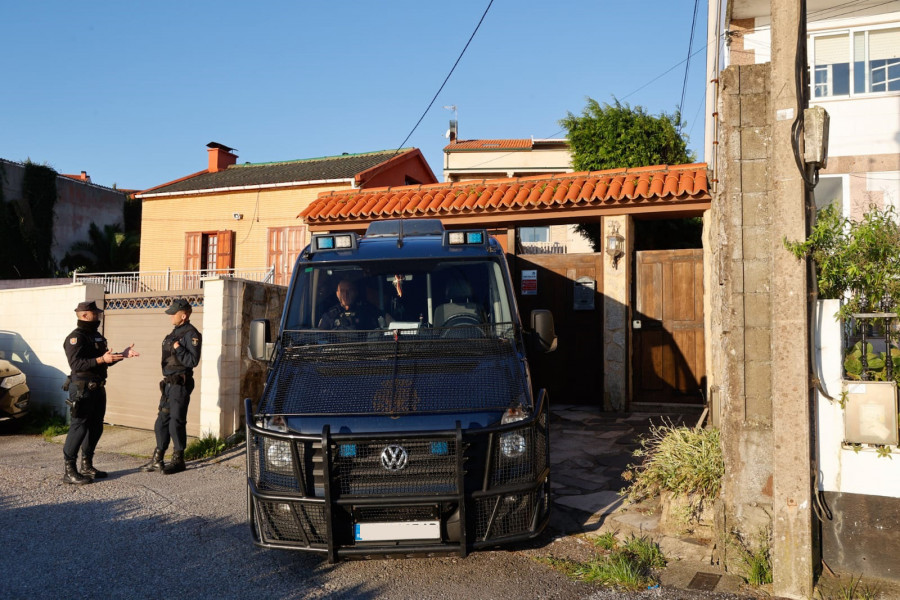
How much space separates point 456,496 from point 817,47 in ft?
36.9

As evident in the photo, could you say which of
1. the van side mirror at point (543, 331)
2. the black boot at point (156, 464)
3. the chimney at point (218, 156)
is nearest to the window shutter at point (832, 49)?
the van side mirror at point (543, 331)

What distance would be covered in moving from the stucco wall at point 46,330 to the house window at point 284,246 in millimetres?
8469

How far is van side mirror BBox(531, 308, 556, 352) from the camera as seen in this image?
520cm

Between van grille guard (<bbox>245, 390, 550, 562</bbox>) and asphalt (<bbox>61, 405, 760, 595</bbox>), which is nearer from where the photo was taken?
van grille guard (<bbox>245, 390, 550, 562</bbox>)

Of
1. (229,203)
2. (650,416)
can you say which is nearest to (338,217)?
(650,416)

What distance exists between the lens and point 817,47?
38.5 feet

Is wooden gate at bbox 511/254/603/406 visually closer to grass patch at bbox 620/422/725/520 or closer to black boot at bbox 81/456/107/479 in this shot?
grass patch at bbox 620/422/725/520

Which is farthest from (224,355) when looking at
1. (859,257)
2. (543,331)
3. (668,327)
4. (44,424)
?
(859,257)

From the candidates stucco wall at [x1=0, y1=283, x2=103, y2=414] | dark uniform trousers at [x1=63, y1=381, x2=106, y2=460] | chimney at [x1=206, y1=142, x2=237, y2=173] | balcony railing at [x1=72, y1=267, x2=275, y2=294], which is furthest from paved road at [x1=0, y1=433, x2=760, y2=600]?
chimney at [x1=206, y1=142, x2=237, y2=173]

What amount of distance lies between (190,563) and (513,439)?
2318mm

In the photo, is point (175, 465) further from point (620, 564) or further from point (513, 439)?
point (620, 564)

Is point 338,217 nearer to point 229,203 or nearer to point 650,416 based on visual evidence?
point 650,416

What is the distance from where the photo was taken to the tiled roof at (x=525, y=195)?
32.3 ft

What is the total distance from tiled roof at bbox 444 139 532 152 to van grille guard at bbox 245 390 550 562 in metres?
25.1
